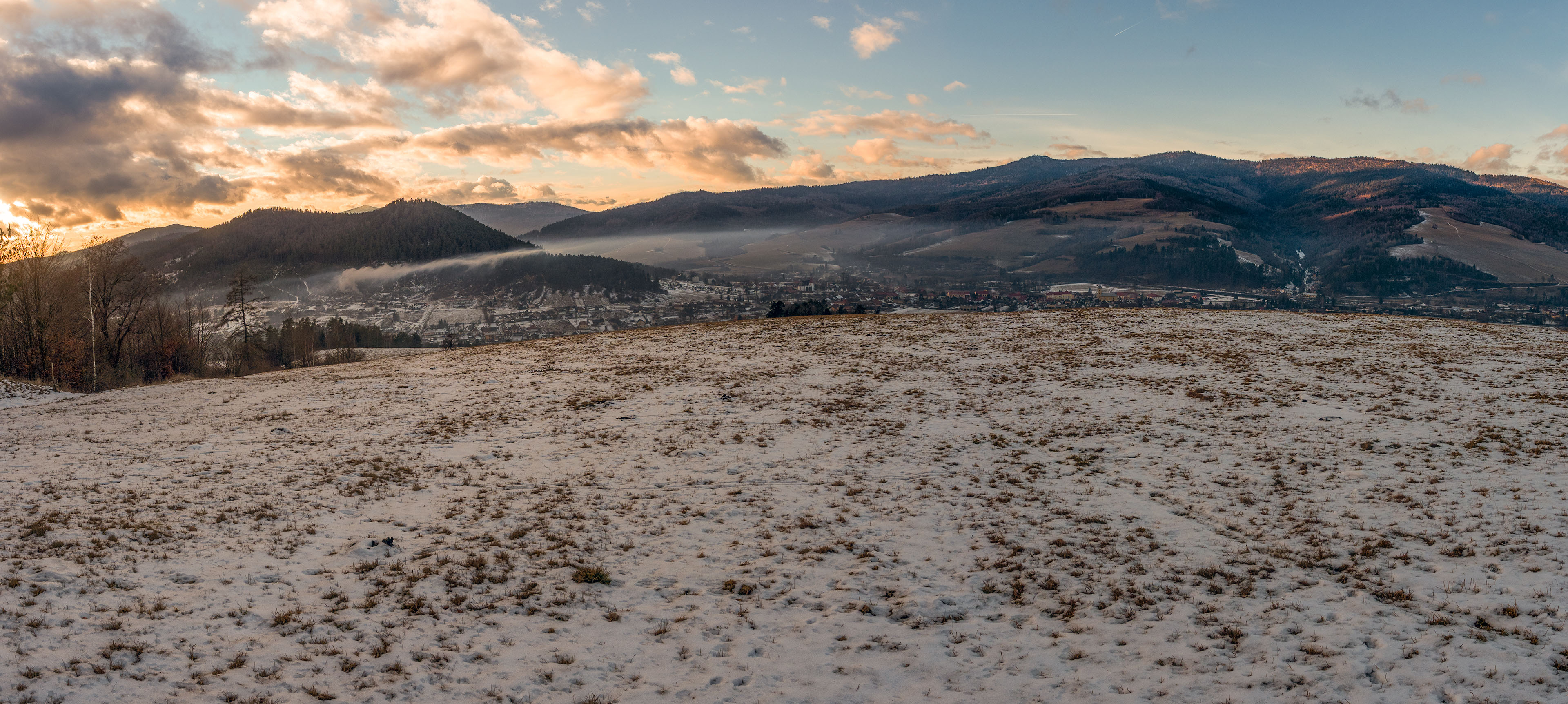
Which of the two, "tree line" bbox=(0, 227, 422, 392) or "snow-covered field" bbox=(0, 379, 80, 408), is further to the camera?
"tree line" bbox=(0, 227, 422, 392)

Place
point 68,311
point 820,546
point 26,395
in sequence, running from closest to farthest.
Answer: point 820,546, point 26,395, point 68,311

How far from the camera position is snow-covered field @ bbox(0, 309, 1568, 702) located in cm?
790

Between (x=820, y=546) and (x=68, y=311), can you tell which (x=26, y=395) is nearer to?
(x=68, y=311)

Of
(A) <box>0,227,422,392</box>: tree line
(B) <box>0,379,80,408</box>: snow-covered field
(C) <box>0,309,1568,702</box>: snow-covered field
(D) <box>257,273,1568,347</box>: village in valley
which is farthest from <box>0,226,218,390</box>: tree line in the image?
(D) <box>257,273,1568,347</box>: village in valley

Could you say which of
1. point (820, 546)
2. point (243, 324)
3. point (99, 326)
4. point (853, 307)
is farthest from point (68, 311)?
point (853, 307)

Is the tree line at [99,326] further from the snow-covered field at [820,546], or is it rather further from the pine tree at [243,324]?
the snow-covered field at [820,546]


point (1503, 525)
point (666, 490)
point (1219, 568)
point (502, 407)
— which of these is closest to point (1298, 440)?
point (1503, 525)

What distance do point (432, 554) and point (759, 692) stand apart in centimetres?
755

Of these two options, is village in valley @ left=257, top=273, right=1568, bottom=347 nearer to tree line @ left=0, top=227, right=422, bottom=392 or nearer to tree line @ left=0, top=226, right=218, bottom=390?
tree line @ left=0, top=227, right=422, bottom=392

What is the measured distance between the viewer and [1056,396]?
23234 mm

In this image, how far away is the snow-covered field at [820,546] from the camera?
7.90 metres

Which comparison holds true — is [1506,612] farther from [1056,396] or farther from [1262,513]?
[1056,396]

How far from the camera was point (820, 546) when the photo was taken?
1192 centimetres

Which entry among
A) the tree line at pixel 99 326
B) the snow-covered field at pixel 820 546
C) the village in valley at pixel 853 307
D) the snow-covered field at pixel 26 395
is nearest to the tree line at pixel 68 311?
the tree line at pixel 99 326
